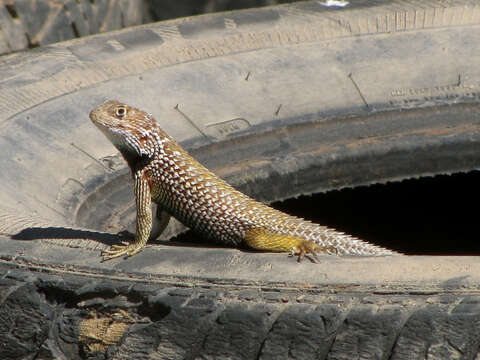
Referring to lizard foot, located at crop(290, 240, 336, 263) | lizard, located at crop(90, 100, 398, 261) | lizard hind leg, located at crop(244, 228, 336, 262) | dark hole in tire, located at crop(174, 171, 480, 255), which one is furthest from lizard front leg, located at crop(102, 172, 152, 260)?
dark hole in tire, located at crop(174, 171, 480, 255)

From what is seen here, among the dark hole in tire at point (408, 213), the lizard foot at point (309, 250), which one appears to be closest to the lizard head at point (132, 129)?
the lizard foot at point (309, 250)

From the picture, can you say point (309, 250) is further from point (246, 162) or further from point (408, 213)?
point (408, 213)

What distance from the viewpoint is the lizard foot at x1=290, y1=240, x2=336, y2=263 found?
103 inches

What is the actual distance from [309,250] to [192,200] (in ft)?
1.78

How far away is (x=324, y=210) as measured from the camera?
396 cm

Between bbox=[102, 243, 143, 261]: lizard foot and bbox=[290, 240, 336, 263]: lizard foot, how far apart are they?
517mm

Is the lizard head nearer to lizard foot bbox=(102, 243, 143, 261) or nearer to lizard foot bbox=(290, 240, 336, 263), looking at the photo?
lizard foot bbox=(102, 243, 143, 261)

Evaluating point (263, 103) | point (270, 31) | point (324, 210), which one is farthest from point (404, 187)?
point (270, 31)

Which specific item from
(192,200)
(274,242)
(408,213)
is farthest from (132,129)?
(408,213)

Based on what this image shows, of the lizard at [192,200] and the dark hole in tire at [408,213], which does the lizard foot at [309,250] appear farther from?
the dark hole in tire at [408,213]

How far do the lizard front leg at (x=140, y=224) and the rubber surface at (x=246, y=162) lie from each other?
7 cm

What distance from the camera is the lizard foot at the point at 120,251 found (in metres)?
2.73

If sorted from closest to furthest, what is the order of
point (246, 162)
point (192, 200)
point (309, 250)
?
point (309, 250), point (192, 200), point (246, 162)

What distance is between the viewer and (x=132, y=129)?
3.10 metres
